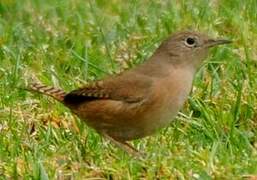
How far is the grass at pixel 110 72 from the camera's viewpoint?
8.21 meters

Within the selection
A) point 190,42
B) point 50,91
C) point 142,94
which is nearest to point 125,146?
point 142,94


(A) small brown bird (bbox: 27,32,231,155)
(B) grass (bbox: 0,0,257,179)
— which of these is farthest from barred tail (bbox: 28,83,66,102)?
(B) grass (bbox: 0,0,257,179)

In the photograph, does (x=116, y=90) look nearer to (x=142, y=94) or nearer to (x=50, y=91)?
(x=142, y=94)

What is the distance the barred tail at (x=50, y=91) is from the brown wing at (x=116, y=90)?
0.19 feet

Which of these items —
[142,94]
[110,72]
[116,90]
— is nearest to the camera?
[142,94]

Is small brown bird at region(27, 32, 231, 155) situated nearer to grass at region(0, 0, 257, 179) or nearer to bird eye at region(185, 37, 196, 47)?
bird eye at region(185, 37, 196, 47)

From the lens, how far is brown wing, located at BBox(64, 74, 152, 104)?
872 cm

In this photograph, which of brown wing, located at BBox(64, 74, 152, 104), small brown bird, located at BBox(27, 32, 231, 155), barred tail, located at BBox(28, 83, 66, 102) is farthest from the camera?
barred tail, located at BBox(28, 83, 66, 102)

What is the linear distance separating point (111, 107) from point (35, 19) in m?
3.49

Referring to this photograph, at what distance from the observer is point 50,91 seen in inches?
356

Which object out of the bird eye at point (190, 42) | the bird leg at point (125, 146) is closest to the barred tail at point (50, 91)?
the bird leg at point (125, 146)

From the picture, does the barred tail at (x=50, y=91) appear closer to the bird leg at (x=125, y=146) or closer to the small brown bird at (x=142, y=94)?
the small brown bird at (x=142, y=94)

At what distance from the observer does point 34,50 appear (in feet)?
36.2

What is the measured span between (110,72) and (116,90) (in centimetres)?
165
